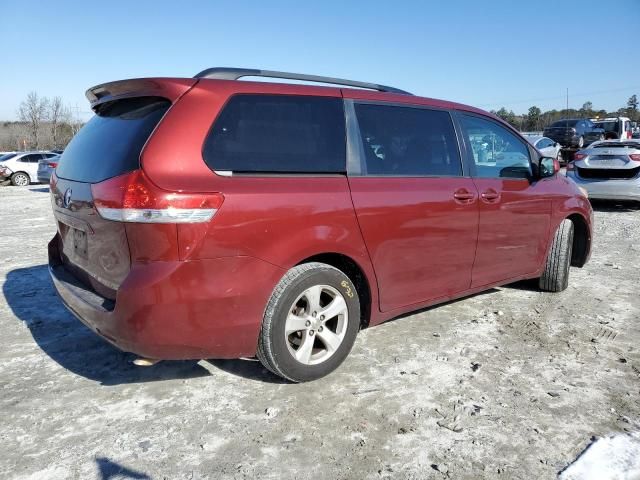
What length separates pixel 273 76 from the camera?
10.3 ft

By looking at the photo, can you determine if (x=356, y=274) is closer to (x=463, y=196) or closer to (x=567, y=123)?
(x=463, y=196)

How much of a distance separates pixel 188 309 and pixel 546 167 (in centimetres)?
352

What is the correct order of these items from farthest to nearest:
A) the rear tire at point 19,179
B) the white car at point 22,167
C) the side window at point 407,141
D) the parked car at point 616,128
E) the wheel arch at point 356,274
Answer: the parked car at point 616,128, the rear tire at point 19,179, the white car at point 22,167, the side window at point 407,141, the wheel arch at point 356,274

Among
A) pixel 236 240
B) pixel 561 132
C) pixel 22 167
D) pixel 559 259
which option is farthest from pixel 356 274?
pixel 561 132

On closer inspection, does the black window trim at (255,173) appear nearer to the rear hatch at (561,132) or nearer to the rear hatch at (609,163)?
the rear hatch at (609,163)

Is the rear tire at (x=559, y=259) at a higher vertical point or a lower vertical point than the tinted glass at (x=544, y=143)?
lower

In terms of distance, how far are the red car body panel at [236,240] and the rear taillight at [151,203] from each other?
36mm

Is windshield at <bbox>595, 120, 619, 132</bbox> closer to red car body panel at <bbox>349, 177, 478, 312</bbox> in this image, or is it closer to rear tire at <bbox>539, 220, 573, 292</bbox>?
rear tire at <bbox>539, 220, 573, 292</bbox>

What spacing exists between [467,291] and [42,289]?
413 cm

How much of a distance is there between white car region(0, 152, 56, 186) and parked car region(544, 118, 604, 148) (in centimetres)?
2401

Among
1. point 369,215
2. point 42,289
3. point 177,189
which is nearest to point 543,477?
point 369,215

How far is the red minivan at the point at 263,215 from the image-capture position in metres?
2.54

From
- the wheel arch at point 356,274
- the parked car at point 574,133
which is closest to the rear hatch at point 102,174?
the wheel arch at point 356,274

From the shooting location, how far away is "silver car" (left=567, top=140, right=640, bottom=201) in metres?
9.61
